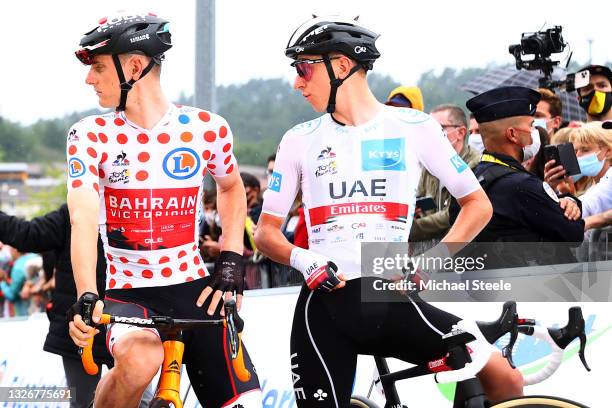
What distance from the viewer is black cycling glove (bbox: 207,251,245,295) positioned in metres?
4.93

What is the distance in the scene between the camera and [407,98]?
328 inches

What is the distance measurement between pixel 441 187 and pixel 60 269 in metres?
2.73

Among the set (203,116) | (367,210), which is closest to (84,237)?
(203,116)

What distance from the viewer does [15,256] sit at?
50.7ft

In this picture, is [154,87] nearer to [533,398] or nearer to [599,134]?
[533,398]

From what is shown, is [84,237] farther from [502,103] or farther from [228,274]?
[502,103]

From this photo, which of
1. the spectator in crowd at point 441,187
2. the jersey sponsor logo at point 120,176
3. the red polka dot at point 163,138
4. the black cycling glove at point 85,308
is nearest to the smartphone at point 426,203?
the spectator in crowd at point 441,187

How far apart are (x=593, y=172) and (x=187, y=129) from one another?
3563 mm

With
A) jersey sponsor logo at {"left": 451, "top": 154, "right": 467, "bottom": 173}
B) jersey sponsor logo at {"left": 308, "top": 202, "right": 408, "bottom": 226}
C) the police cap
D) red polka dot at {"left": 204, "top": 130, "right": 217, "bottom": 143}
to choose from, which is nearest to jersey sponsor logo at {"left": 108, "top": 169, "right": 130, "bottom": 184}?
red polka dot at {"left": 204, "top": 130, "right": 217, "bottom": 143}

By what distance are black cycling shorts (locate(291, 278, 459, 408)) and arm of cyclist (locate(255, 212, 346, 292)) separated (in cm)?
12

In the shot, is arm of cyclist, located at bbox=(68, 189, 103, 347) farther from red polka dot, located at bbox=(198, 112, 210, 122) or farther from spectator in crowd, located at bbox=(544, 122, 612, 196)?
spectator in crowd, located at bbox=(544, 122, 612, 196)

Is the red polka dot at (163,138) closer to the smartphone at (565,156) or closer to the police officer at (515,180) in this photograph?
the police officer at (515,180)

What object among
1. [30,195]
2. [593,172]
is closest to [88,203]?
[593,172]

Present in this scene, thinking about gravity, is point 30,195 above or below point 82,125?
below
